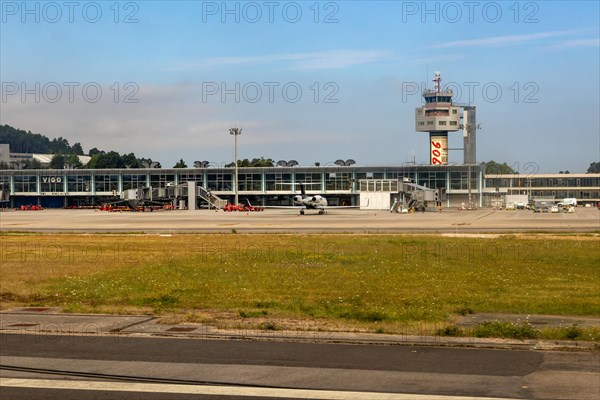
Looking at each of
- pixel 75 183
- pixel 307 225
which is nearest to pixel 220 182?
pixel 75 183

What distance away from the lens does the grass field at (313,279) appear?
77.2 ft

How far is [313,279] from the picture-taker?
31.5 metres

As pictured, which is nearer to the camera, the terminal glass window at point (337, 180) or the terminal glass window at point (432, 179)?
the terminal glass window at point (337, 180)

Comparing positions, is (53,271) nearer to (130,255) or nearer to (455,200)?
(130,255)

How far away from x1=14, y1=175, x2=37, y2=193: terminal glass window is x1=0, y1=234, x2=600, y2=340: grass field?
149 m

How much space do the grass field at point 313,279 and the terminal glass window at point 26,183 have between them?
149m

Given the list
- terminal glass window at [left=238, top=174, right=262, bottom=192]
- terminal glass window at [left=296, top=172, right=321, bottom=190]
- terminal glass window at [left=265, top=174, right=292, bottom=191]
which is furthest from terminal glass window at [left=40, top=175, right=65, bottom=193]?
terminal glass window at [left=296, top=172, right=321, bottom=190]

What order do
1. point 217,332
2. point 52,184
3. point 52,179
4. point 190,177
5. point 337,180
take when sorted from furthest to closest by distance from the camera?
point 52,184, point 52,179, point 190,177, point 337,180, point 217,332

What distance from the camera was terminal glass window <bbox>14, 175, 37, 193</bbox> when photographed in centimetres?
19225

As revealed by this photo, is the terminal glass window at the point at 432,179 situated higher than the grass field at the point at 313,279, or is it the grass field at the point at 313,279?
the terminal glass window at the point at 432,179

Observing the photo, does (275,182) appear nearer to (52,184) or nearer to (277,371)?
(52,184)

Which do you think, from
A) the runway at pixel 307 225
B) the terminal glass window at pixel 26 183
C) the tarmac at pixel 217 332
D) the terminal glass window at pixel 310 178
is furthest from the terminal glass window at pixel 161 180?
the tarmac at pixel 217 332

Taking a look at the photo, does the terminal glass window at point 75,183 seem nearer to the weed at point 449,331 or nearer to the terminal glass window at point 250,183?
the terminal glass window at point 250,183

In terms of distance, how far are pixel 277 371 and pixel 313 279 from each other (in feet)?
53.1
